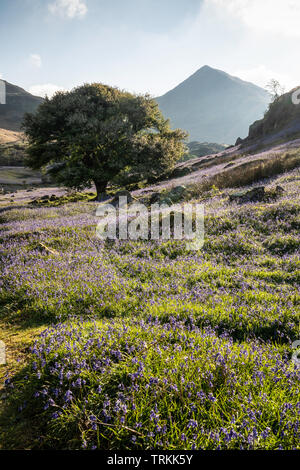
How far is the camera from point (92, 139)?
21219 millimetres

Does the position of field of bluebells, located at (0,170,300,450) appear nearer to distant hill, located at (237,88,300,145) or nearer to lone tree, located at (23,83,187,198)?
lone tree, located at (23,83,187,198)

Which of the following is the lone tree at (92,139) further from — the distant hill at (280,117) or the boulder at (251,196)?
the distant hill at (280,117)

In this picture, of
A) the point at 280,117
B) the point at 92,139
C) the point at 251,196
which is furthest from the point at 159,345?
the point at 280,117

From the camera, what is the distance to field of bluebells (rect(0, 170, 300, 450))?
2504 millimetres

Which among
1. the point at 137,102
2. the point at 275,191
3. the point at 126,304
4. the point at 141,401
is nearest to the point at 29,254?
the point at 126,304

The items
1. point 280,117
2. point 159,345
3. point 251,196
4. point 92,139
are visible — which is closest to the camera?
point 159,345

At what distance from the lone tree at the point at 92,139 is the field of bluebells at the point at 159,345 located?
638 inches

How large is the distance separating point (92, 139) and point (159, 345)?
2058 centimetres

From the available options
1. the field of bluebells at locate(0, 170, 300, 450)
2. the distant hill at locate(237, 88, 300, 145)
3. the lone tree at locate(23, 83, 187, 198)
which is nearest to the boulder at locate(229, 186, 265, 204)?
the field of bluebells at locate(0, 170, 300, 450)

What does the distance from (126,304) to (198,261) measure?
2707 millimetres

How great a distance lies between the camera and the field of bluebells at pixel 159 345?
2504mm

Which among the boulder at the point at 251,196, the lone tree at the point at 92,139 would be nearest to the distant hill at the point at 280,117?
the lone tree at the point at 92,139

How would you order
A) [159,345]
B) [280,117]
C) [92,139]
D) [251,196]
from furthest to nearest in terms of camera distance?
1. [280,117]
2. [92,139]
3. [251,196]
4. [159,345]

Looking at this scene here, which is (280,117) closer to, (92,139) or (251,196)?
(92,139)
